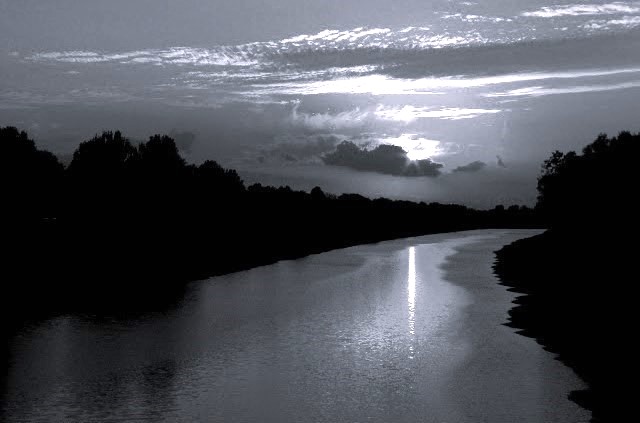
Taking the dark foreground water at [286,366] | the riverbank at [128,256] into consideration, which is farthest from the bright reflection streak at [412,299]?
the riverbank at [128,256]

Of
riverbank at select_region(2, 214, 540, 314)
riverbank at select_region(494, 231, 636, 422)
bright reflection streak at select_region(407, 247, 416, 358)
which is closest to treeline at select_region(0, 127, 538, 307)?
riverbank at select_region(2, 214, 540, 314)

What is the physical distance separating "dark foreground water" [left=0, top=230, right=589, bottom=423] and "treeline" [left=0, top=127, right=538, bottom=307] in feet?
54.2

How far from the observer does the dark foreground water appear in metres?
21.5

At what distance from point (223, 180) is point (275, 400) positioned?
125835mm

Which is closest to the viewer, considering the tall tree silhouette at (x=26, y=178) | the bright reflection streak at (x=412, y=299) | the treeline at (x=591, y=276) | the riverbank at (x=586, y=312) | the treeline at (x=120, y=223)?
the riverbank at (x=586, y=312)

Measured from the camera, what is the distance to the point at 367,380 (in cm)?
2573

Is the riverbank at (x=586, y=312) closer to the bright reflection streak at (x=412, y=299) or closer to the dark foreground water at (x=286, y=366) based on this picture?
the dark foreground water at (x=286, y=366)

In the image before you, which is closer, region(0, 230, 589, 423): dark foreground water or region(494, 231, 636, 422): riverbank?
region(0, 230, 589, 423): dark foreground water

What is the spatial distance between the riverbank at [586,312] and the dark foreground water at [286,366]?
84cm

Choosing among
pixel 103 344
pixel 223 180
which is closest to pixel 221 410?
pixel 103 344

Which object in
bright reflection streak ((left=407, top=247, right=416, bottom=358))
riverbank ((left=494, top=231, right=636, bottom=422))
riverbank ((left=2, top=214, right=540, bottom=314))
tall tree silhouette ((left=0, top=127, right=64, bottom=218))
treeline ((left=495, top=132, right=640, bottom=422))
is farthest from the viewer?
tall tree silhouette ((left=0, top=127, right=64, bottom=218))

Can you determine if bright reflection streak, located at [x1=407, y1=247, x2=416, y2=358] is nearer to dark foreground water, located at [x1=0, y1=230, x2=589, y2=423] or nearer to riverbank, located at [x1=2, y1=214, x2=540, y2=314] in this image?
dark foreground water, located at [x1=0, y1=230, x2=589, y2=423]

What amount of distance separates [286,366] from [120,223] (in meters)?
63.1

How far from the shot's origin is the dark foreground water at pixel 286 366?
70.6ft
